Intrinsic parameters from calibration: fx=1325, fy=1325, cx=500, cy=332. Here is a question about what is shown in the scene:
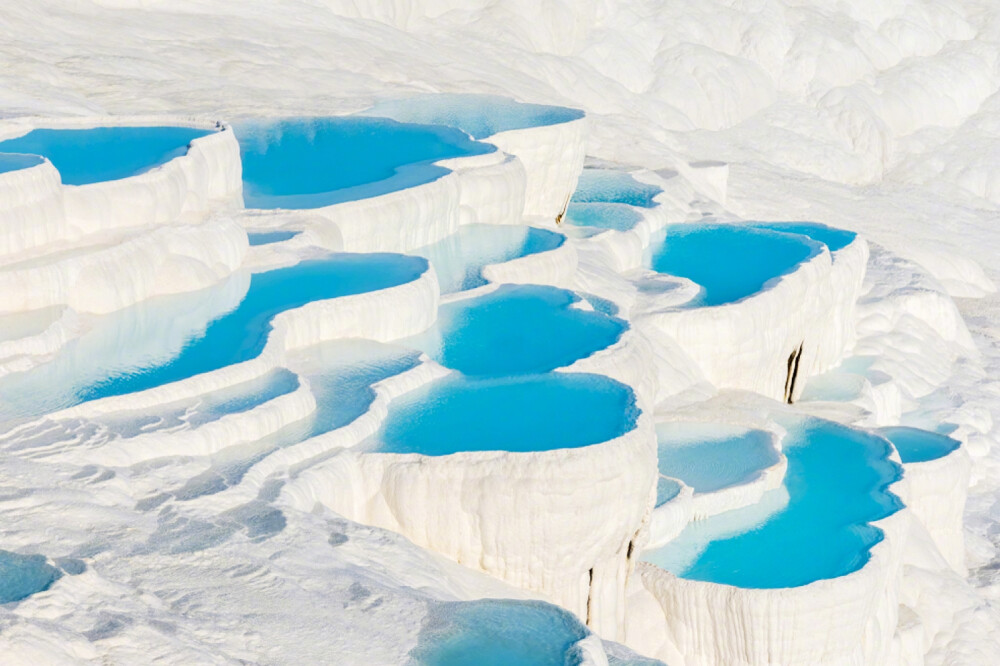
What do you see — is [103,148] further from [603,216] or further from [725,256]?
[725,256]

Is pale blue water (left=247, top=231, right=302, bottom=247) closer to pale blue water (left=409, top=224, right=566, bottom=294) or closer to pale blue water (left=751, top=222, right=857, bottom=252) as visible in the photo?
pale blue water (left=409, top=224, right=566, bottom=294)

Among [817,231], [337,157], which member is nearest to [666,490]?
[337,157]

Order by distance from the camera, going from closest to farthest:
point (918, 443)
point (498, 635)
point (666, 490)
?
1. point (498, 635)
2. point (666, 490)
3. point (918, 443)

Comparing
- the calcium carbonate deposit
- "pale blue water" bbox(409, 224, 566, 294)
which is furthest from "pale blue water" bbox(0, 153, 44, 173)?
"pale blue water" bbox(409, 224, 566, 294)

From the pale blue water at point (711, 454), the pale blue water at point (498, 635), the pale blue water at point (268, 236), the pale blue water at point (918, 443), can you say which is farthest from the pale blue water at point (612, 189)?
the pale blue water at point (498, 635)

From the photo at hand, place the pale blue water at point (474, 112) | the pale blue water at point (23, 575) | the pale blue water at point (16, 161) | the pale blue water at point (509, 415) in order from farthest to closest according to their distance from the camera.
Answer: the pale blue water at point (474, 112) → the pale blue water at point (16, 161) → the pale blue water at point (509, 415) → the pale blue water at point (23, 575)

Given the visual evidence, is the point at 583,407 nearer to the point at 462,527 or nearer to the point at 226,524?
the point at 462,527

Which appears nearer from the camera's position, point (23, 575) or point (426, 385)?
point (23, 575)

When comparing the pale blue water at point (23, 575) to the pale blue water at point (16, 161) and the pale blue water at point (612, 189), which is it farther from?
the pale blue water at point (612, 189)
